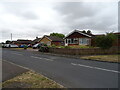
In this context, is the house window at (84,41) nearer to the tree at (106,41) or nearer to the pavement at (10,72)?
the tree at (106,41)

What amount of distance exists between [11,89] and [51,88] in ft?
5.09

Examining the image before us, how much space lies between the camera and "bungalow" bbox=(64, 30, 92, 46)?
101 ft

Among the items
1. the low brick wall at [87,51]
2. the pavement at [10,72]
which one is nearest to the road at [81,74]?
the pavement at [10,72]

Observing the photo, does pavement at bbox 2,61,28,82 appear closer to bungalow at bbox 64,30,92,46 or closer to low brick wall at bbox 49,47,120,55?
low brick wall at bbox 49,47,120,55

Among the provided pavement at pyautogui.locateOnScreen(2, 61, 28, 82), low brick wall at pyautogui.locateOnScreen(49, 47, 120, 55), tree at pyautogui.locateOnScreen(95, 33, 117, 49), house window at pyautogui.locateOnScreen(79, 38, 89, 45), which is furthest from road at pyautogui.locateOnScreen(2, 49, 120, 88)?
house window at pyautogui.locateOnScreen(79, 38, 89, 45)

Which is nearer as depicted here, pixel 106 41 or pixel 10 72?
pixel 10 72

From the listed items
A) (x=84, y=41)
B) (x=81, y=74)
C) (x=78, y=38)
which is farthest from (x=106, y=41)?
(x=81, y=74)

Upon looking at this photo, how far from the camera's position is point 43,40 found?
158 ft

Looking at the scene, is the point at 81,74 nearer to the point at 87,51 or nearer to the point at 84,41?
the point at 87,51

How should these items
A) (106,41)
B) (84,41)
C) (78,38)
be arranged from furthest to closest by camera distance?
(78,38) → (84,41) → (106,41)

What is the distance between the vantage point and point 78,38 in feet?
106

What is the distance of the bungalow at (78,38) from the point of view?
101ft

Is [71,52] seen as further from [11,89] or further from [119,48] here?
[11,89]

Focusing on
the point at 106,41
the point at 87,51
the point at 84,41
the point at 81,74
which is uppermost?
Answer: the point at 84,41
